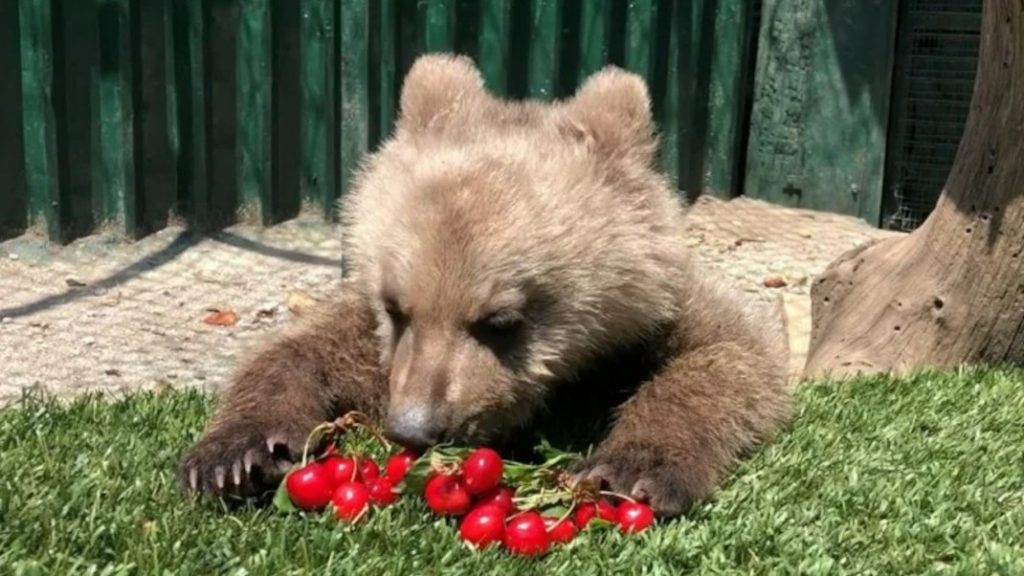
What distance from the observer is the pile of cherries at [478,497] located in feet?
10.5

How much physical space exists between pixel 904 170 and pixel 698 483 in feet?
19.2

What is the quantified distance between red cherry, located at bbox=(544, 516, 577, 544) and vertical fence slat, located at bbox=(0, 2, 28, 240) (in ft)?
17.2

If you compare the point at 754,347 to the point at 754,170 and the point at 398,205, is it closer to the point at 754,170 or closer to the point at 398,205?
the point at 398,205

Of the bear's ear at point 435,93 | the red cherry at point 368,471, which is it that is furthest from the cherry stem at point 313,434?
the bear's ear at point 435,93

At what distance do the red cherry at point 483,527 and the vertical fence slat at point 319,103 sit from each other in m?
5.20

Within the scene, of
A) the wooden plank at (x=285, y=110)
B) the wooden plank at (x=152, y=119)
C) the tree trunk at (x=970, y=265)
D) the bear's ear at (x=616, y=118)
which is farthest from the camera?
the wooden plank at (x=285, y=110)

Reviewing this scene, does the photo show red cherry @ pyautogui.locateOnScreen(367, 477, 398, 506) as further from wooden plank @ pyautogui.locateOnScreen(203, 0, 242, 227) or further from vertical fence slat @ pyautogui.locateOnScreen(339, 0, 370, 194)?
wooden plank @ pyautogui.locateOnScreen(203, 0, 242, 227)

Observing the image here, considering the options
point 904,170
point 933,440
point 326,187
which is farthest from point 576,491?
point 904,170

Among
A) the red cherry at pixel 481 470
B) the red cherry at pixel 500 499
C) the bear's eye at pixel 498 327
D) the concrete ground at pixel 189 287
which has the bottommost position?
the concrete ground at pixel 189 287

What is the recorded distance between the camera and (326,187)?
27.1ft

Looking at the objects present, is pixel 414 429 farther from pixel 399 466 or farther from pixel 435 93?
pixel 435 93

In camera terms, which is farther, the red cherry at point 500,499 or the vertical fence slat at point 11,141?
the vertical fence slat at point 11,141

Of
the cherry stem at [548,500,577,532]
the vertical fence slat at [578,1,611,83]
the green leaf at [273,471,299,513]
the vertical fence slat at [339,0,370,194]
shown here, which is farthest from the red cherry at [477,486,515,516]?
the vertical fence slat at [578,1,611,83]

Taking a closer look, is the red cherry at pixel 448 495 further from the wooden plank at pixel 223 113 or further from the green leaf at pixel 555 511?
the wooden plank at pixel 223 113
